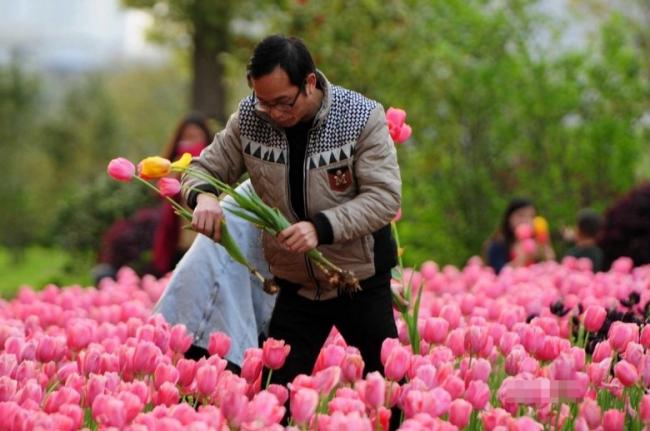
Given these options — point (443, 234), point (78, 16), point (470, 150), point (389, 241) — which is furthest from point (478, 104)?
point (78, 16)

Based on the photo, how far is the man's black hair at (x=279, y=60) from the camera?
169 inches

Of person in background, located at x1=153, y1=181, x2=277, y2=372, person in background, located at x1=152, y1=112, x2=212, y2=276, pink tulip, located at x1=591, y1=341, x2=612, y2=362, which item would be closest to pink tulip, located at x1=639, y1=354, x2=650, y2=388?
pink tulip, located at x1=591, y1=341, x2=612, y2=362

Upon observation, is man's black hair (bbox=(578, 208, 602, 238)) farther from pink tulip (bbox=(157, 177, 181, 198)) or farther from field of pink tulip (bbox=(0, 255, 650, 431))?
pink tulip (bbox=(157, 177, 181, 198))

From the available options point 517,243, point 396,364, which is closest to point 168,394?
point 396,364

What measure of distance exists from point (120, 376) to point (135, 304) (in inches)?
55.2

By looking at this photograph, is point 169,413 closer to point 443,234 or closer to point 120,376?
point 120,376

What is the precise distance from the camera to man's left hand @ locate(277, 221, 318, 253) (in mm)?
4219

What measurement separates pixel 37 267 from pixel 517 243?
17552mm

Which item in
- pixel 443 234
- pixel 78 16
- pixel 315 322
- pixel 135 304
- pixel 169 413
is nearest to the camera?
pixel 169 413

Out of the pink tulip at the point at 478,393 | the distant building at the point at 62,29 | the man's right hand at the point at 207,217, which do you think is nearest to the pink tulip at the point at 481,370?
the pink tulip at the point at 478,393

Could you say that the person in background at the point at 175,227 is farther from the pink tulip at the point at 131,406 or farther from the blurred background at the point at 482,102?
the pink tulip at the point at 131,406

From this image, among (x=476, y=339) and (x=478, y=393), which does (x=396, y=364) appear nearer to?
(x=478, y=393)

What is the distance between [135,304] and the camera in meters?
6.35

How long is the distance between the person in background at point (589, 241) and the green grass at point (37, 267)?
298 inches
